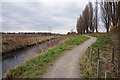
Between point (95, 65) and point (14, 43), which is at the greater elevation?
point (14, 43)

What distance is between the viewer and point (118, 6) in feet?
11.7

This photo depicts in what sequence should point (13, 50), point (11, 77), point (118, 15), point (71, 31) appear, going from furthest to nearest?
point (71, 31), point (13, 50), point (11, 77), point (118, 15)

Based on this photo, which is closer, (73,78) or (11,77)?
(73,78)

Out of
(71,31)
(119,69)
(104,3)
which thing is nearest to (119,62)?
(119,69)

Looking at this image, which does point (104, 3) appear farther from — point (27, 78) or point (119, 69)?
point (27, 78)

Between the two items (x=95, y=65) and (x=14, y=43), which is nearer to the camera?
(x=95, y=65)

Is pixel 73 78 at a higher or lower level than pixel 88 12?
lower

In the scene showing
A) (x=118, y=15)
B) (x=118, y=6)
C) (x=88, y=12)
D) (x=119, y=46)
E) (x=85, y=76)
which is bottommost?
(x=85, y=76)

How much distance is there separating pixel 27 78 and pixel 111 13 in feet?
16.7

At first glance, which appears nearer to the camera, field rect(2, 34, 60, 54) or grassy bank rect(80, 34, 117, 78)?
grassy bank rect(80, 34, 117, 78)

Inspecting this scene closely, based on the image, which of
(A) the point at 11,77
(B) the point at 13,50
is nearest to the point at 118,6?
(A) the point at 11,77

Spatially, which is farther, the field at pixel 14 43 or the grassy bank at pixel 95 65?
the field at pixel 14 43

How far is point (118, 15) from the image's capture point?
3523 millimetres

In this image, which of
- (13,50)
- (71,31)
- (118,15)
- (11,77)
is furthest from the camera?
(71,31)
